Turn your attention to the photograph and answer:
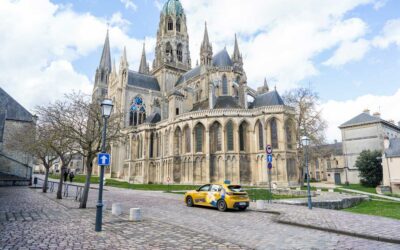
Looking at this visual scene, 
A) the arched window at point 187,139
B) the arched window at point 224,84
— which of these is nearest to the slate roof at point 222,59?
the arched window at point 224,84

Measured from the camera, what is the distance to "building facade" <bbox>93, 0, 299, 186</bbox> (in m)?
35.1

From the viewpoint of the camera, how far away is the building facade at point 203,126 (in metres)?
35.1

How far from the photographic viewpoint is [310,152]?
31.1m

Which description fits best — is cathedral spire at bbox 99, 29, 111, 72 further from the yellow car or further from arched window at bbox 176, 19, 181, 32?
the yellow car

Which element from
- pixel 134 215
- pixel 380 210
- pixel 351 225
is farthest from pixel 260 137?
pixel 134 215

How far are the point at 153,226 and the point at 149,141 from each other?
124 ft

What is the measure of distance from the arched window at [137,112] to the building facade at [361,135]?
39147mm

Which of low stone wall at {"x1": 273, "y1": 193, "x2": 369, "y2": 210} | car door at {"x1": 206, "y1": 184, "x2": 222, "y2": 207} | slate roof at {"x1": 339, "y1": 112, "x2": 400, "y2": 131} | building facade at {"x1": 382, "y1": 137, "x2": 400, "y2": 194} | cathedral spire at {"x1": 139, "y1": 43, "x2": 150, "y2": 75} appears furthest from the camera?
cathedral spire at {"x1": 139, "y1": 43, "x2": 150, "y2": 75}

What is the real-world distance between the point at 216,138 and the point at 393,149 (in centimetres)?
2275

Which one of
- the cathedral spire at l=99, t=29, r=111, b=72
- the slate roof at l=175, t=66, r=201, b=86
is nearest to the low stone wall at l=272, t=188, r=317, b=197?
the slate roof at l=175, t=66, r=201, b=86

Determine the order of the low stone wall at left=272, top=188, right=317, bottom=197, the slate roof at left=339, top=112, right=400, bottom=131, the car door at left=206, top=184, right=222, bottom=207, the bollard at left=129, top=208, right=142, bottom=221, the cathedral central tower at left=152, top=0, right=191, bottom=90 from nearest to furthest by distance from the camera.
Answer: the bollard at left=129, top=208, right=142, bottom=221 < the car door at left=206, top=184, right=222, bottom=207 < the low stone wall at left=272, top=188, right=317, bottom=197 < the slate roof at left=339, top=112, right=400, bottom=131 < the cathedral central tower at left=152, top=0, right=191, bottom=90

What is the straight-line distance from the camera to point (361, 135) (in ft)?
152

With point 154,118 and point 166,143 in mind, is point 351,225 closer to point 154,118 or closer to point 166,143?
point 166,143

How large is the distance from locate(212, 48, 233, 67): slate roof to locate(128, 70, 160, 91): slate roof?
1705 cm
